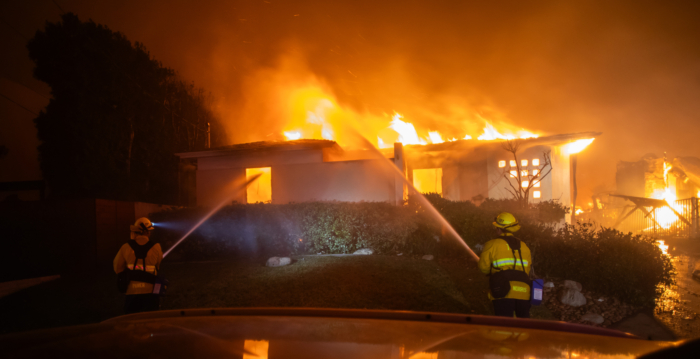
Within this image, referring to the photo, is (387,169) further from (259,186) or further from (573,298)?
(573,298)

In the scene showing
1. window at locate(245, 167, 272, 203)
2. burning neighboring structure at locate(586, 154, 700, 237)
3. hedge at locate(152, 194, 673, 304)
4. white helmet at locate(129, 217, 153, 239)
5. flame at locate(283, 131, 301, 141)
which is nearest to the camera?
white helmet at locate(129, 217, 153, 239)

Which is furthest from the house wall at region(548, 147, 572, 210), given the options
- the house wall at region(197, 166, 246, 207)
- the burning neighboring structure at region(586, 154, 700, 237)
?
the house wall at region(197, 166, 246, 207)

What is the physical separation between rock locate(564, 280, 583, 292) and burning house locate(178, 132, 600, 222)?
6.76 m

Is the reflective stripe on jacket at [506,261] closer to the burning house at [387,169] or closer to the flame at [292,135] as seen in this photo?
the burning house at [387,169]

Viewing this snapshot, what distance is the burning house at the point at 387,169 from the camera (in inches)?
578

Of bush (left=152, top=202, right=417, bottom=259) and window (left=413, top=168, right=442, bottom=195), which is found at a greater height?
window (left=413, top=168, right=442, bottom=195)

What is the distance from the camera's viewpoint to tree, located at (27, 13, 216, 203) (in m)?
21.5

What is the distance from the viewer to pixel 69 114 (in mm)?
21562

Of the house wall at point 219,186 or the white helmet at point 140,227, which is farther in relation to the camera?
the house wall at point 219,186

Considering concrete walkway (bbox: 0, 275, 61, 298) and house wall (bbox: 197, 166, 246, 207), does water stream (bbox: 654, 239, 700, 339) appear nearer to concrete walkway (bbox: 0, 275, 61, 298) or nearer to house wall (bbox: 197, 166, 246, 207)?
concrete walkway (bbox: 0, 275, 61, 298)

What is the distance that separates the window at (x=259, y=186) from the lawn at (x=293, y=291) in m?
7.20

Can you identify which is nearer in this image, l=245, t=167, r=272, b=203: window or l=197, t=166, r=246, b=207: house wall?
l=197, t=166, r=246, b=207: house wall

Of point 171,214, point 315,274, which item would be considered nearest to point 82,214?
point 171,214

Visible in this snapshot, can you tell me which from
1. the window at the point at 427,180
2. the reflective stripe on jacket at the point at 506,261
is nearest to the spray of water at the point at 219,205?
the window at the point at 427,180
